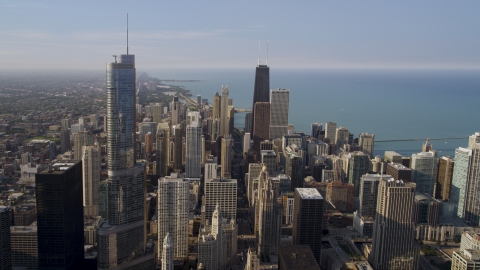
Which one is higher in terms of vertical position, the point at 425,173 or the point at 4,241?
the point at 425,173

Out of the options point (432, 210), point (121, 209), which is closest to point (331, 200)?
point (432, 210)

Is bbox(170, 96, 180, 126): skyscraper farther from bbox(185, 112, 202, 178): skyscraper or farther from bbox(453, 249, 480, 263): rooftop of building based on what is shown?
bbox(453, 249, 480, 263): rooftop of building

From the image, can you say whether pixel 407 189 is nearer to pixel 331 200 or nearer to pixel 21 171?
pixel 331 200

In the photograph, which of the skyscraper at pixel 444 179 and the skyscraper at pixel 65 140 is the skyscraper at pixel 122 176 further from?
the skyscraper at pixel 444 179

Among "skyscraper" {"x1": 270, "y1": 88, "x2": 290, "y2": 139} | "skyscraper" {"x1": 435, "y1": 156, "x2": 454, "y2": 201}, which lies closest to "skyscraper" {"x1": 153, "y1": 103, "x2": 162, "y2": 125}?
"skyscraper" {"x1": 270, "y1": 88, "x2": 290, "y2": 139}

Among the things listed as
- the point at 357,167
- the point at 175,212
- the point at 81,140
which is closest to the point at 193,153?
the point at 81,140

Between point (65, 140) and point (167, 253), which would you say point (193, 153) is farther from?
point (167, 253)
